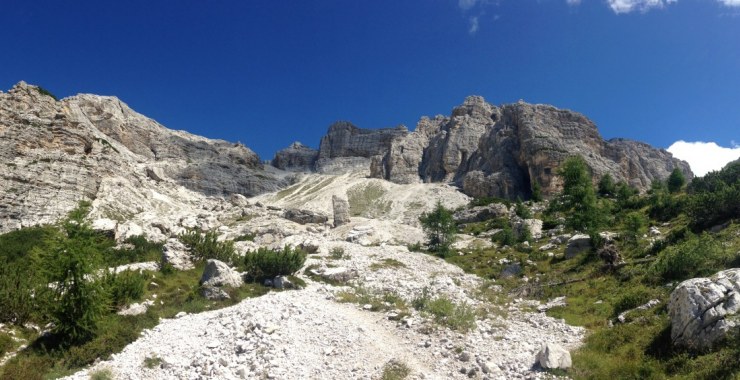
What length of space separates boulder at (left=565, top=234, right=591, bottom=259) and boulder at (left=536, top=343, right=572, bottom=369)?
22.2 m

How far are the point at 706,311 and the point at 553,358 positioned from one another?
5086 millimetres

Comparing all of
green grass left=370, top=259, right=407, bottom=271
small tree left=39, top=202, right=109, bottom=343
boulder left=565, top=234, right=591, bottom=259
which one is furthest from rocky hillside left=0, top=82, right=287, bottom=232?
boulder left=565, top=234, right=591, bottom=259

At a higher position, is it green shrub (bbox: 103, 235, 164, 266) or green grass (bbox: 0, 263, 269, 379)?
green shrub (bbox: 103, 235, 164, 266)

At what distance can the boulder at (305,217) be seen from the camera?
84.6 m

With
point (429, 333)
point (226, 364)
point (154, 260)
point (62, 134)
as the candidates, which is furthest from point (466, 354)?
point (62, 134)

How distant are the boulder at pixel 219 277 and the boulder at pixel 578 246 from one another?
26.7 m

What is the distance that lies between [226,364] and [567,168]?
3931cm

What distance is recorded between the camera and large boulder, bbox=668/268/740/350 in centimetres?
1284

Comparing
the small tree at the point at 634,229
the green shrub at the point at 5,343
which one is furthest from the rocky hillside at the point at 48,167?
the small tree at the point at 634,229

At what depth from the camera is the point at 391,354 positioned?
16250mm

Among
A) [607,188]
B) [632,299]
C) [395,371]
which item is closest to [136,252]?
[395,371]

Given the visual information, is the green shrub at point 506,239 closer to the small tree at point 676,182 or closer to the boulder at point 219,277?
the boulder at point 219,277

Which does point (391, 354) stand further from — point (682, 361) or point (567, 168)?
point (567, 168)

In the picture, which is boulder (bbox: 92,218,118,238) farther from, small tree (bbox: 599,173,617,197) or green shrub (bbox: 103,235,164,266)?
small tree (bbox: 599,173,617,197)
